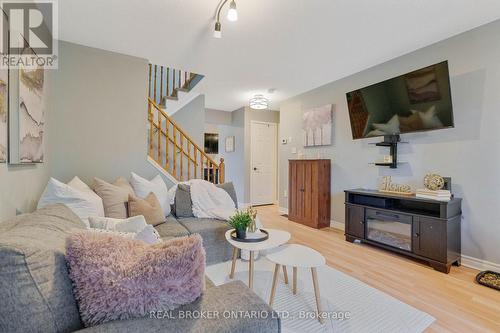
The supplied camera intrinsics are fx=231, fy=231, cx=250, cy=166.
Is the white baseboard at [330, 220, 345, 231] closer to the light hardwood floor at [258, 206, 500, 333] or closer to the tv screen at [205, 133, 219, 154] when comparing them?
the light hardwood floor at [258, 206, 500, 333]

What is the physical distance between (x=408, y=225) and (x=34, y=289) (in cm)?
311

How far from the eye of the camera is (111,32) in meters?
2.48

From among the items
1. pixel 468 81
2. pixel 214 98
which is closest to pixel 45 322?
pixel 468 81

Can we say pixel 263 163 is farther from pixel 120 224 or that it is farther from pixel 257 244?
pixel 120 224

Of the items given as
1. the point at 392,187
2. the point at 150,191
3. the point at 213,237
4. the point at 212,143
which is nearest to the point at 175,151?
the point at 150,191

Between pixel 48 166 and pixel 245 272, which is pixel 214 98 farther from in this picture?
pixel 245 272

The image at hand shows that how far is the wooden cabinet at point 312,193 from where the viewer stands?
3.85 meters

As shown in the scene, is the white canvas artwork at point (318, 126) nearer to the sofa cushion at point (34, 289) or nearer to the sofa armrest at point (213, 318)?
the sofa armrest at point (213, 318)

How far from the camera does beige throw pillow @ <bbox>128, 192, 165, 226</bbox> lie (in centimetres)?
225

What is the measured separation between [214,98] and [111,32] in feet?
8.33

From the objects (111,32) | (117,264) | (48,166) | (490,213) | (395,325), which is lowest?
(395,325)

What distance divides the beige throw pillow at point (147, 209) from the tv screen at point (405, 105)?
2864 millimetres

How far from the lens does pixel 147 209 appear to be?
2295 millimetres

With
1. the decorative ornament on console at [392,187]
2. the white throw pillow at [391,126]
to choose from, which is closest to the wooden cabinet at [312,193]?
the decorative ornament on console at [392,187]
